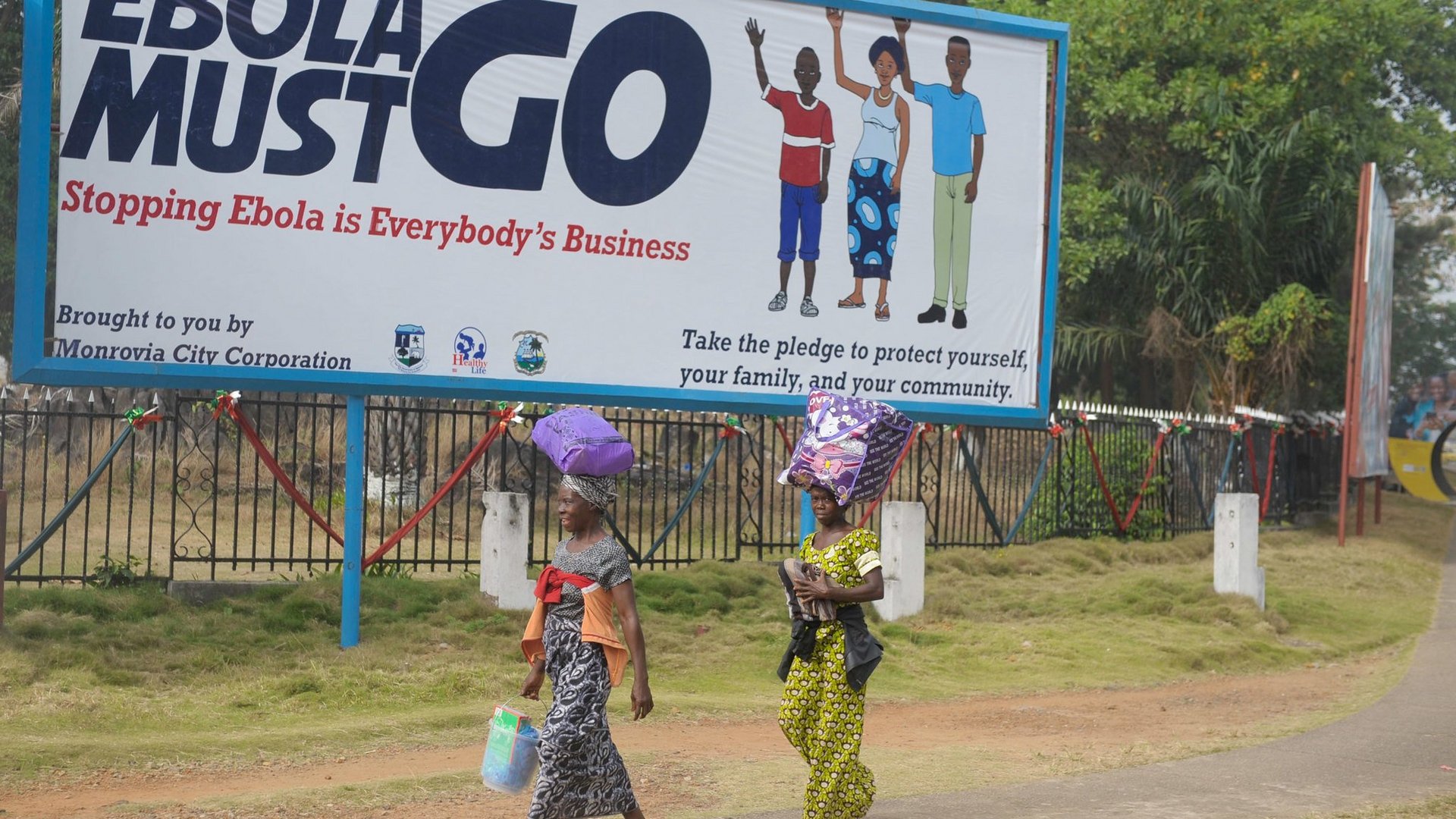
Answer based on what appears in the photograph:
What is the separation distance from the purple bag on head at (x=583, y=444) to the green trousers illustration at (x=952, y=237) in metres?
5.86

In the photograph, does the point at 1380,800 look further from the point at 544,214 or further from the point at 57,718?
the point at 57,718

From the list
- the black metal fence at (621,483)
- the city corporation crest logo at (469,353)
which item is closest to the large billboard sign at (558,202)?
the city corporation crest logo at (469,353)

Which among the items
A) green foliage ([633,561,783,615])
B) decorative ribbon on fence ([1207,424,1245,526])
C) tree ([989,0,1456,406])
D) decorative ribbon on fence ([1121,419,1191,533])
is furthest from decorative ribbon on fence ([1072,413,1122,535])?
green foliage ([633,561,783,615])

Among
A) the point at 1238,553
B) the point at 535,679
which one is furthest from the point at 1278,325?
the point at 535,679

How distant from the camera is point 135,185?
27.7 feet

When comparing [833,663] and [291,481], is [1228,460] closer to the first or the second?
[291,481]

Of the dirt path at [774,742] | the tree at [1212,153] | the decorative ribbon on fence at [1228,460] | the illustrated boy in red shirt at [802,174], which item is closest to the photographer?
the dirt path at [774,742]

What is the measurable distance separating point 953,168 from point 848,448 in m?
5.78

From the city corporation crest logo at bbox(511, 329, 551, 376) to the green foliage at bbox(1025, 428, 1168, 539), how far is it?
28.6 ft

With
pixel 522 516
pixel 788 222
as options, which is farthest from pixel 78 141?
pixel 788 222

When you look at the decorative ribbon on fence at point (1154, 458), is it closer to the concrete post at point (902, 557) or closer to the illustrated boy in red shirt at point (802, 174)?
the concrete post at point (902, 557)

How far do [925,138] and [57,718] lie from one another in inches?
272

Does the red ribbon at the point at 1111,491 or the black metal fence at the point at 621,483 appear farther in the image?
the red ribbon at the point at 1111,491

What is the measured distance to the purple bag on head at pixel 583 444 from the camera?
16.5 feet
